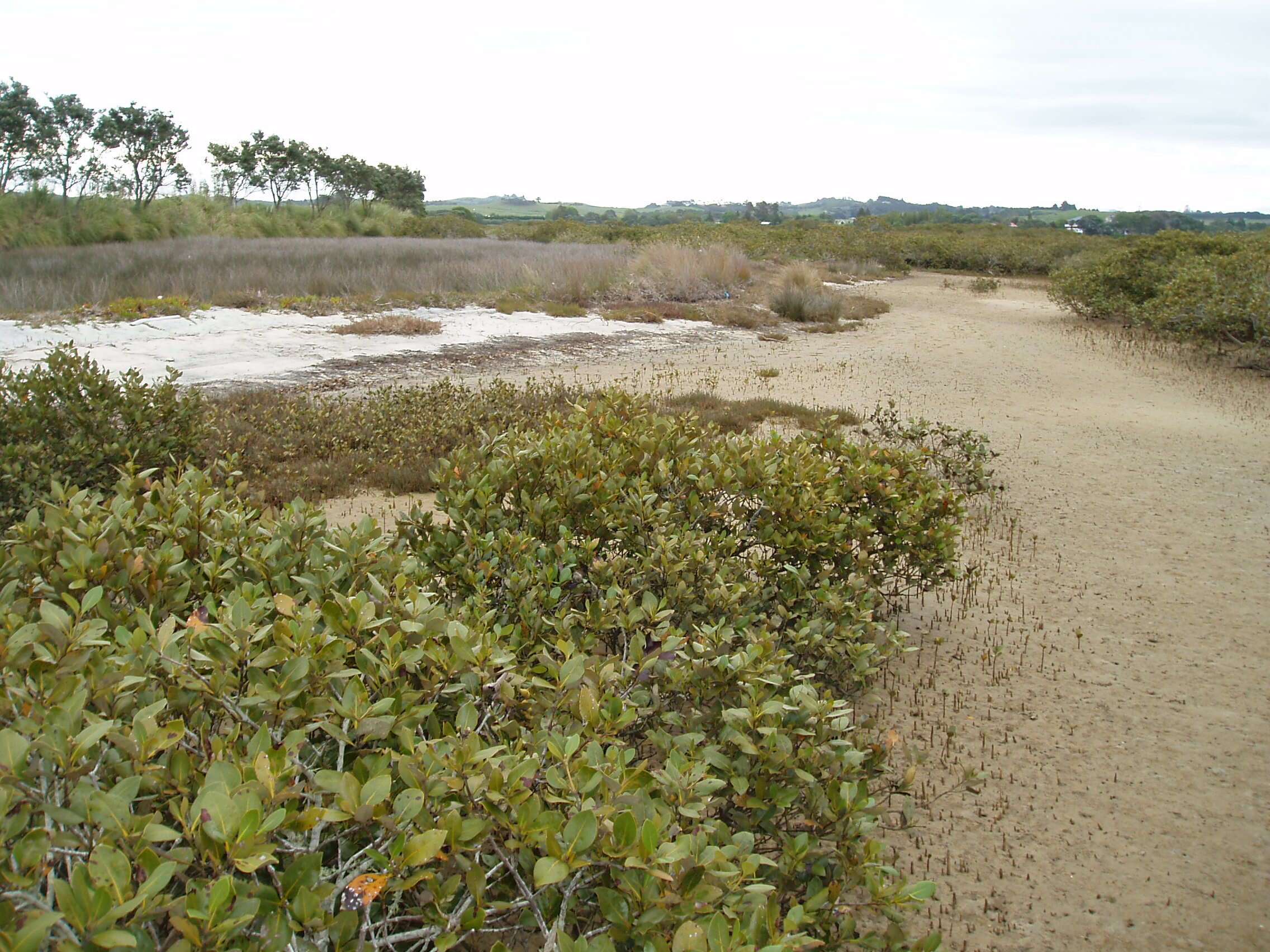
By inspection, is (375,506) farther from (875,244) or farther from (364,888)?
(875,244)

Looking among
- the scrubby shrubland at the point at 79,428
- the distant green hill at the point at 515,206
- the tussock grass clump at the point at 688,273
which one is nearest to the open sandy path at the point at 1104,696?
the scrubby shrubland at the point at 79,428

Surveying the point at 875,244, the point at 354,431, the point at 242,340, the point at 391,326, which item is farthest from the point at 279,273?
the point at 875,244

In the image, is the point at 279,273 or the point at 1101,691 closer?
the point at 1101,691

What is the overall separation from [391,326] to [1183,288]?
11391mm

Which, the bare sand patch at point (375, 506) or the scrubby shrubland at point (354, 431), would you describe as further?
the scrubby shrubland at point (354, 431)

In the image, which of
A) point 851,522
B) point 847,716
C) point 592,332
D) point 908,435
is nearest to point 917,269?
point 592,332

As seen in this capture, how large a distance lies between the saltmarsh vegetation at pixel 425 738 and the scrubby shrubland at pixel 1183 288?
1134 centimetres

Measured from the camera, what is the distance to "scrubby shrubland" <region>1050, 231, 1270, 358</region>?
11.5 m

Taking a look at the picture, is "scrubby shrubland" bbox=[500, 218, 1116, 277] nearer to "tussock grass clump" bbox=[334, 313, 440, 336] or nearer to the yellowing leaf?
"tussock grass clump" bbox=[334, 313, 440, 336]

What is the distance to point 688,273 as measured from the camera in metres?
17.1

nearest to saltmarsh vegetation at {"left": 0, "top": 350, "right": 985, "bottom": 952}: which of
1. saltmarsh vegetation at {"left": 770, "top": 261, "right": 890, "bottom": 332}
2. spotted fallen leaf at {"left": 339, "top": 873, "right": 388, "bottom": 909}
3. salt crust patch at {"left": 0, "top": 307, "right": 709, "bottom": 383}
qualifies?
spotted fallen leaf at {"left": 339, "top": 873, "right": 388, "bottom": 909}

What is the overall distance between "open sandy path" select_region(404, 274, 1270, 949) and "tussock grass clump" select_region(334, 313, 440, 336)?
6.87 m

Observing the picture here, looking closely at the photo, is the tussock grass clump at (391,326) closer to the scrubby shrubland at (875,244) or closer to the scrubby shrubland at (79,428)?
the scrubby shrubland at (79,428)

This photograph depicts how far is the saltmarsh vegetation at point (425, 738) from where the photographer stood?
1.20 metres
